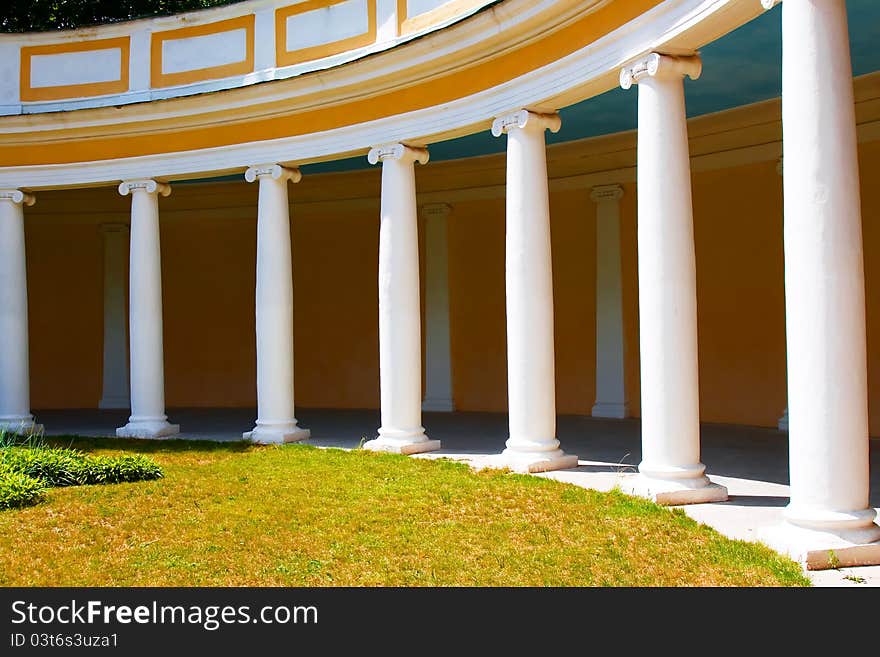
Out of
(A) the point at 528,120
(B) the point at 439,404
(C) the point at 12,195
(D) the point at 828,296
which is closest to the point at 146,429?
(C) the point at 12,195

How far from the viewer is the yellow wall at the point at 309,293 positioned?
Result: 35.5 metres

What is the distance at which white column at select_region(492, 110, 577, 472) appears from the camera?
71.3ft

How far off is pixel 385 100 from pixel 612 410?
14.6 meters

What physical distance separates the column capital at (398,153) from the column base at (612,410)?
12.9 m

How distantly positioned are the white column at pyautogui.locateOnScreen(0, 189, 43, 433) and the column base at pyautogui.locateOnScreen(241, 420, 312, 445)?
782cm

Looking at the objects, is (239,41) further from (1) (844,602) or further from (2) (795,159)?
(1) (844,602)

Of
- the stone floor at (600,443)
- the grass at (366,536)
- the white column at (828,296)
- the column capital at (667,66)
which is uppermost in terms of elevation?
the column capital at (667,66)

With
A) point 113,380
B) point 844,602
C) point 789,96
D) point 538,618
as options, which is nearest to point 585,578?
point 538,618

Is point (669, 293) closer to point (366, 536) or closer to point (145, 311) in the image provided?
point (366, 536)

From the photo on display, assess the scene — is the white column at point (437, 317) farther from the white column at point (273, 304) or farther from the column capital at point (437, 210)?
the white column at point (273, 304)

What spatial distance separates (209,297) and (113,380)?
5697 mm

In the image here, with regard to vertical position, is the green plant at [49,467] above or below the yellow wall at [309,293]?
below

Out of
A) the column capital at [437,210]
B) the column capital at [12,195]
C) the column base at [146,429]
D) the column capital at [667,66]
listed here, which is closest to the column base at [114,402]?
the column base at [146,429]

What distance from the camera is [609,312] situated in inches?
1328
